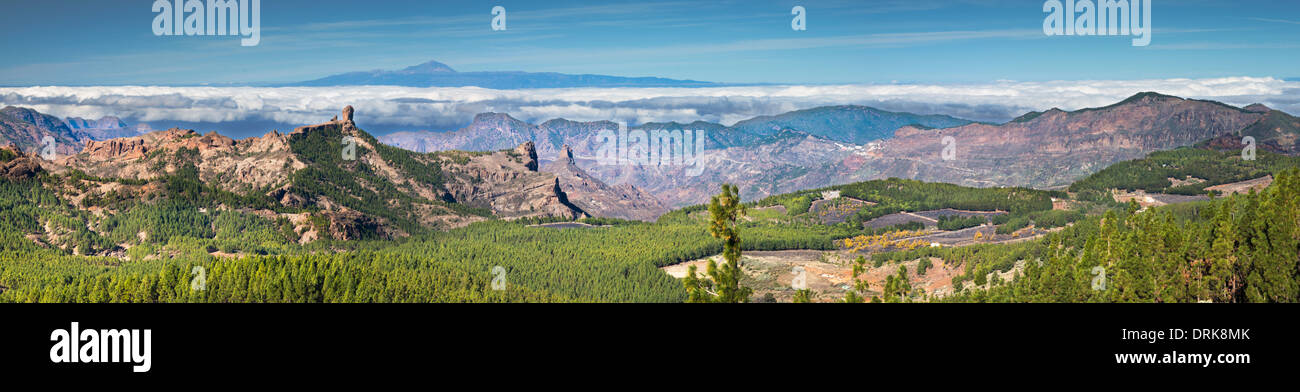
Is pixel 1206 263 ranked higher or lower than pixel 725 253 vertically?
lower

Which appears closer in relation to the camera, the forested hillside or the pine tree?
the pine tree

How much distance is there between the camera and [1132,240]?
13688cm

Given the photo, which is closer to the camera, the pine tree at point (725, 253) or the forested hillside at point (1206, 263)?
the pine tree at point (725, 253)

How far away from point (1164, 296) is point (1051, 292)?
2011 centimetres

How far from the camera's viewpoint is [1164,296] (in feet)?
358

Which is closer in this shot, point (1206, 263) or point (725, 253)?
point (725, 253)
